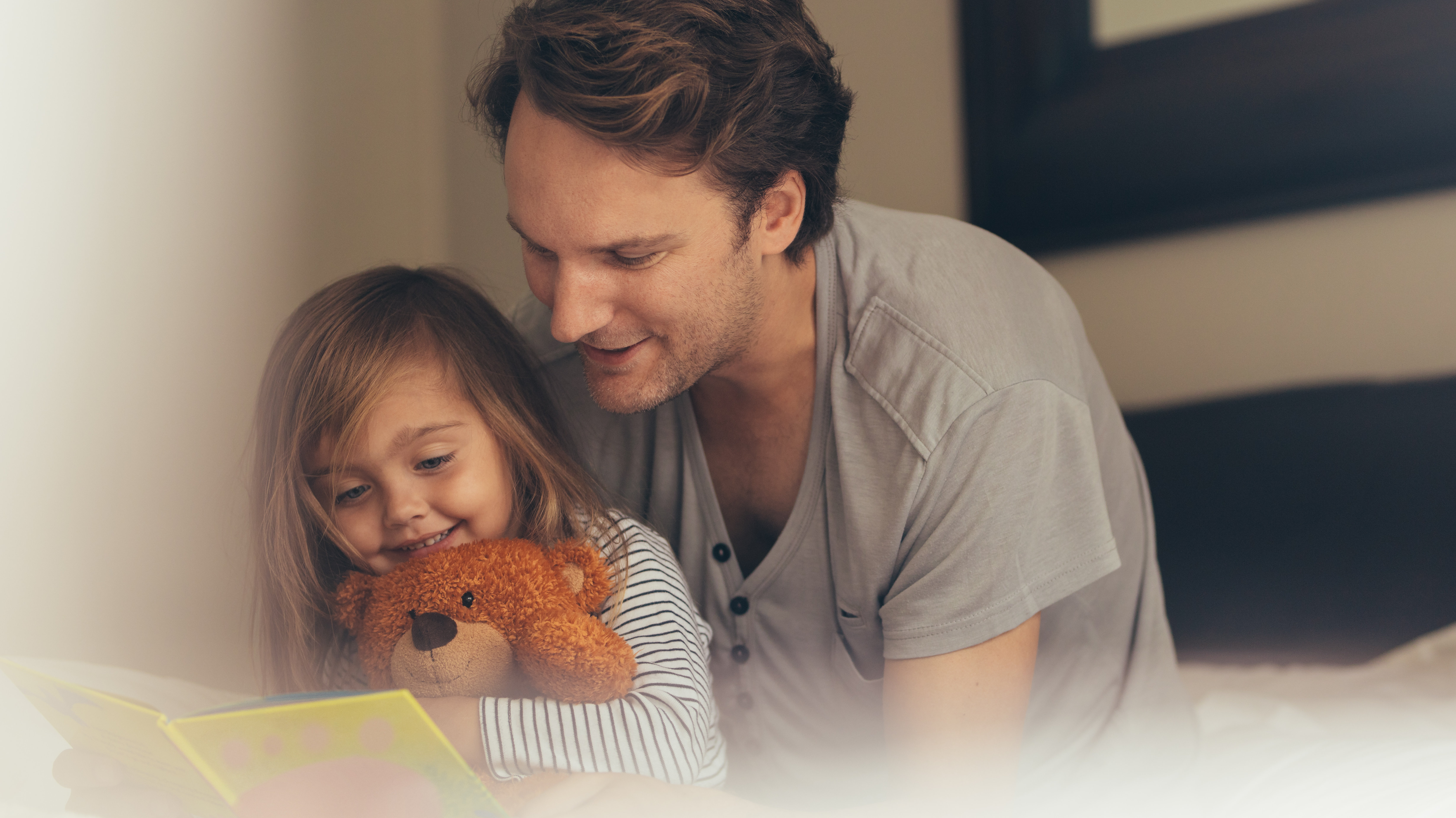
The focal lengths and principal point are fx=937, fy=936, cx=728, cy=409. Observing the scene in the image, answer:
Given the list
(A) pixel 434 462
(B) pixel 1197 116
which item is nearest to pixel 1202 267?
(B) pixel 1197 116

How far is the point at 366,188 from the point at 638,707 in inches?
25.9

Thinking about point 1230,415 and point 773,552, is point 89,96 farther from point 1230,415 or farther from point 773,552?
point 1230,415

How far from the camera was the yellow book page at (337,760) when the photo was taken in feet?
1.67

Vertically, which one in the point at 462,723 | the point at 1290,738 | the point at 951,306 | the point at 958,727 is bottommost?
the point at 1290,738

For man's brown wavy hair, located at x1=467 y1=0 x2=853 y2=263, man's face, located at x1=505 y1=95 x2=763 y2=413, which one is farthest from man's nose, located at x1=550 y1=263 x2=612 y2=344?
man's brown wavy hair, located at x1=467 y1=0 x2=853 y2=263

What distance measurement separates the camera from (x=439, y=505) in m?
→ 0.76

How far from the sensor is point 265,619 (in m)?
0.86

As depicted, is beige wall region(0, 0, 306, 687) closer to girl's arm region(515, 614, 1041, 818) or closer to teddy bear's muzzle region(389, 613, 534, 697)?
teddy bear's muzzle region(389, 613, 534, 697)

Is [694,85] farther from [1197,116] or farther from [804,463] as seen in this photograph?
[1197,116]

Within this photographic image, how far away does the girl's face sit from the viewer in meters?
0.75

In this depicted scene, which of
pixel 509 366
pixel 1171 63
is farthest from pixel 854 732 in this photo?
pixel 1171 63

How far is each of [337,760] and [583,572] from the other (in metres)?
0.24

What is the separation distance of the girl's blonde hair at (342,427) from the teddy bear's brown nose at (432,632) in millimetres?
137

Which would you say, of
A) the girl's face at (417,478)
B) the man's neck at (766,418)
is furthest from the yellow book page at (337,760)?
the man's neck at (766,418)
